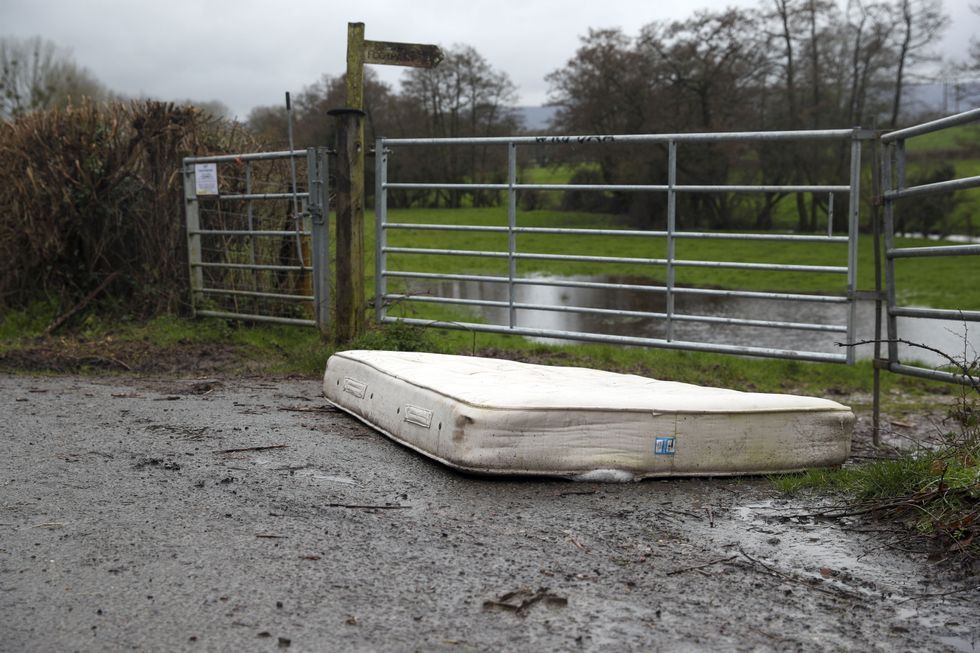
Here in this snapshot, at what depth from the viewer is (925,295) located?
54.3 feet

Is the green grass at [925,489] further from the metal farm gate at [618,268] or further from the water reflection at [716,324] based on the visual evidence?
the water reflection at [716,324]

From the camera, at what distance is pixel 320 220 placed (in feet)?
26.8

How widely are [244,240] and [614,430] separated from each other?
6403 mm

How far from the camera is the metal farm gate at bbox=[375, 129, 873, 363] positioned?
21.7 ft

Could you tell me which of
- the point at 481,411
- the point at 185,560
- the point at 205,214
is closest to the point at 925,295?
the point at 205,214

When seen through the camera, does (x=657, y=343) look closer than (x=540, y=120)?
Yes

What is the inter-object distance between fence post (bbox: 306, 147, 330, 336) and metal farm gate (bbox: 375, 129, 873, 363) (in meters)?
0.50

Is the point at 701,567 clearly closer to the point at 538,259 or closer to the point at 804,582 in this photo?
the point at 804,582

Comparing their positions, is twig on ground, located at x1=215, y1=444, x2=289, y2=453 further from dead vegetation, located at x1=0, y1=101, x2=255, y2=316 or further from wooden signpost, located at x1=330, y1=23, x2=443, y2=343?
dead vegetation, located at x1=0, y1=101, x2=255, y2=316

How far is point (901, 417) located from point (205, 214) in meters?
6.66

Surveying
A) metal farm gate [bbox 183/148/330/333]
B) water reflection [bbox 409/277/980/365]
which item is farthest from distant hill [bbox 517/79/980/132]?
metal farm gate [bbox 183/148/330/333]

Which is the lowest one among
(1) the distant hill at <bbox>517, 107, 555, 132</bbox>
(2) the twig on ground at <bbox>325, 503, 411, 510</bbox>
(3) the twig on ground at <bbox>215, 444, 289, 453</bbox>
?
(2) the twig on ground at <bbox>325, 503, 411, 510</bbox>

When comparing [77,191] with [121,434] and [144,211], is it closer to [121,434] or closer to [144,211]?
[144,211]

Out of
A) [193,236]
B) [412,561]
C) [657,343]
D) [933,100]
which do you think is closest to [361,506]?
[412,561]
